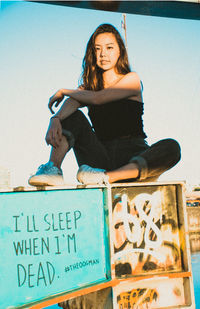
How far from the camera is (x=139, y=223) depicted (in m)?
2.55

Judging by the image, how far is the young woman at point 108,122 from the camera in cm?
332

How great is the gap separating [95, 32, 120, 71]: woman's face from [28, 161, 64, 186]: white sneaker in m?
1.65

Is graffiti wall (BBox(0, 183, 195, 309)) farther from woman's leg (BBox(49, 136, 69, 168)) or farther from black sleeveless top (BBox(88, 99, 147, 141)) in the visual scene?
black sleeveless top (BBox(88, 99, 147, 141))

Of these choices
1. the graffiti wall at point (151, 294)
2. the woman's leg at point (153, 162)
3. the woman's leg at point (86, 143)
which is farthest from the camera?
the woman's leg at point (86, 143)

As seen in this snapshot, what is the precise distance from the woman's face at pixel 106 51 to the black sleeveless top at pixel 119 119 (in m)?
0.55

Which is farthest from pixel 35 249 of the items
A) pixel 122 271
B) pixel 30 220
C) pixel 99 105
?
pixel 99 105

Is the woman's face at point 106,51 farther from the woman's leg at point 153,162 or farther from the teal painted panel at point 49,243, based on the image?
the teal painted panel at point 49,243

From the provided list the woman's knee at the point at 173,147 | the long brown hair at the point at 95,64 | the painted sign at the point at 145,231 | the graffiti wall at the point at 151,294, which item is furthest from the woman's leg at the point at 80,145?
the graffiti wall at the point at 151,294

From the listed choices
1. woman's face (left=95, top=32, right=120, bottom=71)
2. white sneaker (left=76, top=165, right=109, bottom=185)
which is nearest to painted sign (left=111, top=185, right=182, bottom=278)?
white sneaker (left=76, top=165, right=109, bottom=185)

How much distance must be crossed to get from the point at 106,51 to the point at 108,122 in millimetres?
900

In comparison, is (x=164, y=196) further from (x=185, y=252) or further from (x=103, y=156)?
(x=103, y=156)

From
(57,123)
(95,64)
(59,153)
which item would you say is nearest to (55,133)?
(57,123)

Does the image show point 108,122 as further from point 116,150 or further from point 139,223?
point 139,223

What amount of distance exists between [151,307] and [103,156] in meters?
1.67
